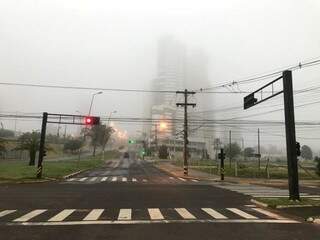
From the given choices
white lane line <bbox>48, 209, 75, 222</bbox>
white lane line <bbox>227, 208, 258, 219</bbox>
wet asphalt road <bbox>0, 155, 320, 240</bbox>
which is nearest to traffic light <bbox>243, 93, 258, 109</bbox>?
wet asphalt road <bbox>0, 155, 320, 240</bbox>

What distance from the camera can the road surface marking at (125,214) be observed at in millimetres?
16422

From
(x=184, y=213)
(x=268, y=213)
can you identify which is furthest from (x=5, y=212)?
(x=268, y=213)

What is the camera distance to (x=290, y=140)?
23.3 metres

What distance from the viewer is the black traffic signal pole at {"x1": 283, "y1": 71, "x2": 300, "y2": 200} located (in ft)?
75.2

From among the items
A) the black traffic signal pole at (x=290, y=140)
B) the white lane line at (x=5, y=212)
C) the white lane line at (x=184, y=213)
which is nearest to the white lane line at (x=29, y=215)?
the white lane line at (x=5, y=212)

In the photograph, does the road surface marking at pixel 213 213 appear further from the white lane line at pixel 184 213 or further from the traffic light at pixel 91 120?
the traffic light at pixel 91 120

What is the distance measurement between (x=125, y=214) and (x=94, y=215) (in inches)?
45.3

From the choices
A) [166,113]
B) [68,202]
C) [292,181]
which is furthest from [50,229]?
[166,113]

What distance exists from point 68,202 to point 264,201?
9.30m

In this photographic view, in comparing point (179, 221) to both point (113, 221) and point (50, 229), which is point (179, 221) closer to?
point (113, 221)

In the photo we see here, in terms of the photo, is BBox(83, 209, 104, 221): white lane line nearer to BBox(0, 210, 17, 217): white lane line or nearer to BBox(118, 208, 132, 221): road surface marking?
BBox(118, 208, 132, 221): road surface marking

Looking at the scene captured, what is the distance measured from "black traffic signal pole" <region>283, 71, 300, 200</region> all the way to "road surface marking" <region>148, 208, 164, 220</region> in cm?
738

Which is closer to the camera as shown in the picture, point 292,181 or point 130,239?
point 130,239

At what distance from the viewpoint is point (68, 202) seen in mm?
22656
